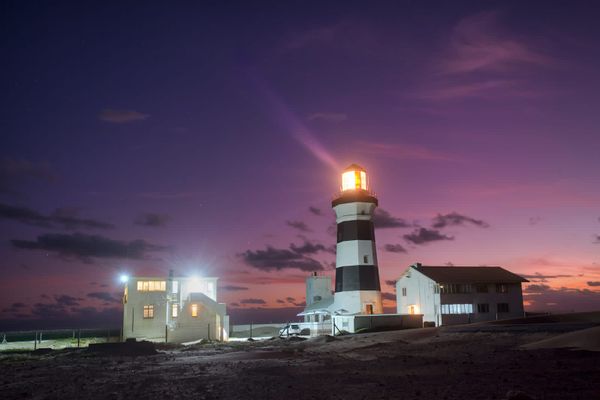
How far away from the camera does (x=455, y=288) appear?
55.6m

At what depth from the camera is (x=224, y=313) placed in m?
50.4

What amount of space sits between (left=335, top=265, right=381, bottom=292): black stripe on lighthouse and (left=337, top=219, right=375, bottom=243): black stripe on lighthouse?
2.61 m

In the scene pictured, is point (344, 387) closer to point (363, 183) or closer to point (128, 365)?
point (128, 365)

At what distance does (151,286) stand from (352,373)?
36.5m

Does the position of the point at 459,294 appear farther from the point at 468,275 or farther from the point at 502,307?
the point at 502,307

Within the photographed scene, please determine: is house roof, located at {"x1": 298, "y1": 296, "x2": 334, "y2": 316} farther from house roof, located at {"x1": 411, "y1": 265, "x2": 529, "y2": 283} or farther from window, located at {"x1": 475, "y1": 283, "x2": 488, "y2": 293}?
window, located at {"x1": 475, "y1": 283, "x2": 488, "y2": 293}

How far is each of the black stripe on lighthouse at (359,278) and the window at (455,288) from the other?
10.0m

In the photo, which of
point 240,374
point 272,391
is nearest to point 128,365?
point 240,374

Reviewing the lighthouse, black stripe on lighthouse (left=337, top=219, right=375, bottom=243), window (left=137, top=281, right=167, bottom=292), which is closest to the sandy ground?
the lighthouse

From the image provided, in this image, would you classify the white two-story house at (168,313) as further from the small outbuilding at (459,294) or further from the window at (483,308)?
the window at (483,308)

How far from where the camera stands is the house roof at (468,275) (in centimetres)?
5628

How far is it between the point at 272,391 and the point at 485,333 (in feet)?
57.4

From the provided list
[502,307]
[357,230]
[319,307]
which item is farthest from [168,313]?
[502,307]

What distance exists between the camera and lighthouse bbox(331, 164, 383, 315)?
47625 millimetres
